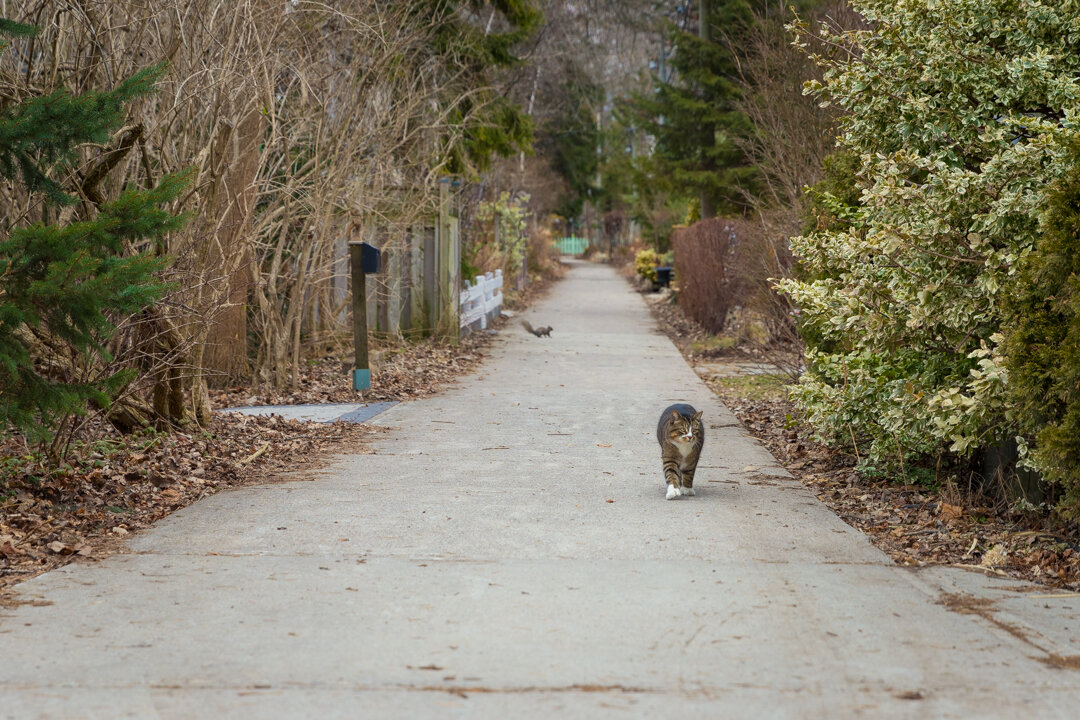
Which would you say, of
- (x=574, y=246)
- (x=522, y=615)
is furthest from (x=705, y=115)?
(x=574, y=246)

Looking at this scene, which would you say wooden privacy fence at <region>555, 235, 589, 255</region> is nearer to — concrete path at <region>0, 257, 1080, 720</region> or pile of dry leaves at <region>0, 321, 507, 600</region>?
pile of dry leaves at <region>0, 321, 507, 600</region>

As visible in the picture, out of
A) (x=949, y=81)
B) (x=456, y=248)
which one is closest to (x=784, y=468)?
(x=949, y=81)

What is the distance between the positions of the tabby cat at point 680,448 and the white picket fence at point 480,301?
11.1m

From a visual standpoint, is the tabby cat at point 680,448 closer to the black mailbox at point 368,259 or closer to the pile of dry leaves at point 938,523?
the pile of dry leaves at point 938,523

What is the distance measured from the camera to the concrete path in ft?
13.1

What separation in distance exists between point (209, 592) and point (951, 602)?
11.5 feet

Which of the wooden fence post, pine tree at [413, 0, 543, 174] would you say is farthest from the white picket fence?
the wooden fence post

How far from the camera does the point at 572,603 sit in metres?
5.15

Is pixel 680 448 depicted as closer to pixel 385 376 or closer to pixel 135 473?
pixel 135 473

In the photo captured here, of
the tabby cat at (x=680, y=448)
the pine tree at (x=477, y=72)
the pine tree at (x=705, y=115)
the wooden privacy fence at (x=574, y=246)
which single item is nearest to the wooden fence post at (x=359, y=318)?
the tabby cat at (x=680, y=448)

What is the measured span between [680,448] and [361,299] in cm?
567

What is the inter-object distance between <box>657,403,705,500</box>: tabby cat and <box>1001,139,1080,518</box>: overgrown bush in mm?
2095

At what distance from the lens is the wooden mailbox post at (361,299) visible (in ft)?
39.2

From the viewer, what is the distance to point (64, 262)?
5.38m
